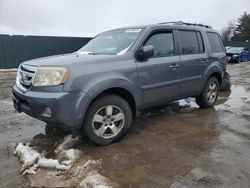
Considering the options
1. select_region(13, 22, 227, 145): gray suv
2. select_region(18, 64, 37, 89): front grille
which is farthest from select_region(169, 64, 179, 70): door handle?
select_region(18, 64, 37, 89): front grille

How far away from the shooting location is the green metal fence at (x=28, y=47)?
16984mm

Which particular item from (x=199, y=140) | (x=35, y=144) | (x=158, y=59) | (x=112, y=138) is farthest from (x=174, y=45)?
(x=35, y=144)

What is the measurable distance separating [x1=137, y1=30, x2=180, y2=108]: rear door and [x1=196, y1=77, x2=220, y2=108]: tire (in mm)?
1184

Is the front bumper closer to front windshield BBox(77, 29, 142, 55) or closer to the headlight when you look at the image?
the headlight

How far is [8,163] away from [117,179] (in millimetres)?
1508

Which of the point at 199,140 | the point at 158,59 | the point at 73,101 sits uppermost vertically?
the point at 158,59

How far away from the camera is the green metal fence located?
16984 mm

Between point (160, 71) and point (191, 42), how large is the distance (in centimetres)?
136

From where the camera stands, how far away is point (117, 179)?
331cm

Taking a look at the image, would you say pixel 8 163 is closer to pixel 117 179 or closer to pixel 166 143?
pixel 117 179

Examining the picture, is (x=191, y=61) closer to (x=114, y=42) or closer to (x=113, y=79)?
(x=114, y=42)

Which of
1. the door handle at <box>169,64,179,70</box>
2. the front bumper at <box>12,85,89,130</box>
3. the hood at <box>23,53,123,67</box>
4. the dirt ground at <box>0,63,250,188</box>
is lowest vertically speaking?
the dirt ground at <box>0,63,250,188</box>

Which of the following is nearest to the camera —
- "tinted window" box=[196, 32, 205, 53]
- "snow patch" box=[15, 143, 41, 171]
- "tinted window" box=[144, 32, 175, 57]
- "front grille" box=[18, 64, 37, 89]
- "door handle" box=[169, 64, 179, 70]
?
"snow patch" box=[15, 143, 41, 171]

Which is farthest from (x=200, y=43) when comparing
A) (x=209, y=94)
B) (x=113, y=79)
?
(x=113, y=79)
